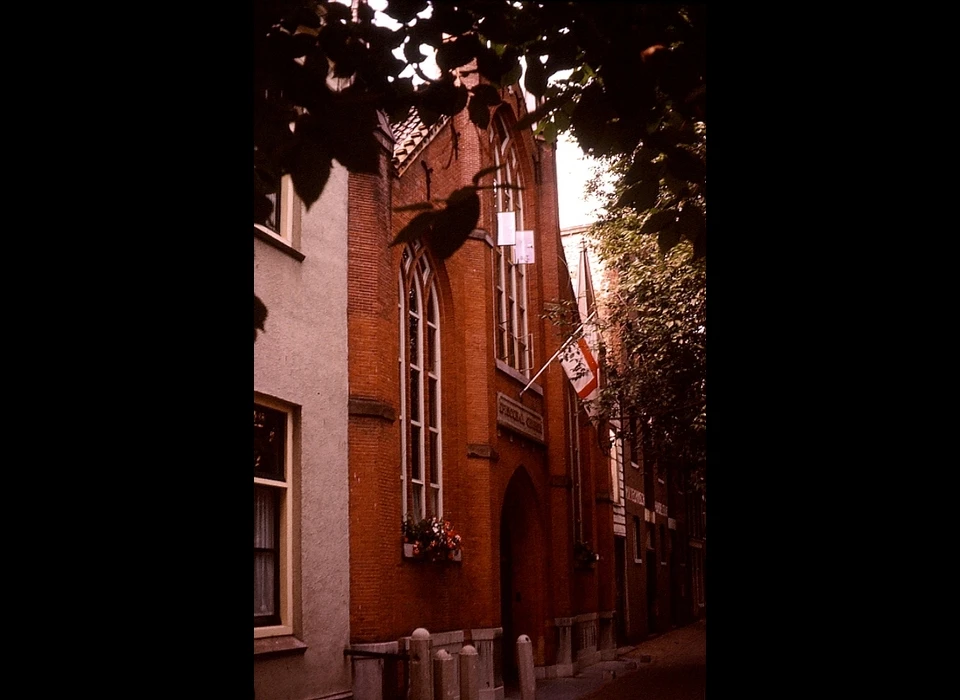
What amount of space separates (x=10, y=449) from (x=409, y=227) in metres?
0.92

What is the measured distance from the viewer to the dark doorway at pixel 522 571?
280 inches

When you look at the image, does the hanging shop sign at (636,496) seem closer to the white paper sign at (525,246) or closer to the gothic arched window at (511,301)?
the gothic arched window at (511,301)

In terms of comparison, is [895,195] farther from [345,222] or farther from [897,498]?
[345,222]

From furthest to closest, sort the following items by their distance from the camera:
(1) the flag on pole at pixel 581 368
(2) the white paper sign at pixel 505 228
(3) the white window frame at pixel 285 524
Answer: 1. (1) the flag on pole at pixel 581 368
2. (2) the white paper sign at pixel 505 228
3. (3) the white window frame at pixel 285 524

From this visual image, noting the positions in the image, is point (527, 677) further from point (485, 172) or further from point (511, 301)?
point (485, 172)

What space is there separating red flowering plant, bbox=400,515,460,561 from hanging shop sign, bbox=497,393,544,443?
32.8 inches

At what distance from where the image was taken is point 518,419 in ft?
20.5

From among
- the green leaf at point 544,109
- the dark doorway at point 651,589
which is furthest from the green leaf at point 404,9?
the dark doorway at point 651,589

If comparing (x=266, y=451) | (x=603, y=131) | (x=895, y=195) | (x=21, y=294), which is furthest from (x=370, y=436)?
(x=895, y=195)

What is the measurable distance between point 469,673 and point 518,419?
5.61 ft

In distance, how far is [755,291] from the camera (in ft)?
6.38

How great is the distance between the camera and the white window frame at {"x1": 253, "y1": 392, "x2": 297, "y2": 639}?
3.14 metres

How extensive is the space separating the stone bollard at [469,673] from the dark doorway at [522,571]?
64 cm

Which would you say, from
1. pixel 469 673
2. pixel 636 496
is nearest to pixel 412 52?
pixel 469 673
